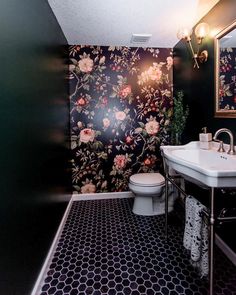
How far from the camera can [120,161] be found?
2.88 meters

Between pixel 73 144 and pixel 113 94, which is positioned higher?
pixel 113 94

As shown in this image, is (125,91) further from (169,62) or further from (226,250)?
(226,250)

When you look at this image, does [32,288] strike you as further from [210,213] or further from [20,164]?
Result: [210,213]

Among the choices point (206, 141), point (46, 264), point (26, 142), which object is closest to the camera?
point (26, 142)

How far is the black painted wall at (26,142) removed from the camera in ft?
3.07

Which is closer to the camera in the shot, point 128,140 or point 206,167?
point 206,167

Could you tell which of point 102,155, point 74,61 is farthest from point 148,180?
point 74,61

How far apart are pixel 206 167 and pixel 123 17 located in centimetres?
168

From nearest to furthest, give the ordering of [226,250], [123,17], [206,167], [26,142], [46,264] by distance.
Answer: [206,167] → [26,142] → [46,264] → [226,250] → [123,17]

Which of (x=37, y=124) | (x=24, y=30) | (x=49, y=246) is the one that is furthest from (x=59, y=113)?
(x=49, y=246)

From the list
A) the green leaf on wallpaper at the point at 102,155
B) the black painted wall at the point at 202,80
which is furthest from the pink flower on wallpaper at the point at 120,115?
the black painted wall at the point at 202,80

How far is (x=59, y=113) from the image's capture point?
83.7 inches

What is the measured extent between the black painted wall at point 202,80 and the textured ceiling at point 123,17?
15 centimetres

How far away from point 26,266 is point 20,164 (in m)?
0.57
